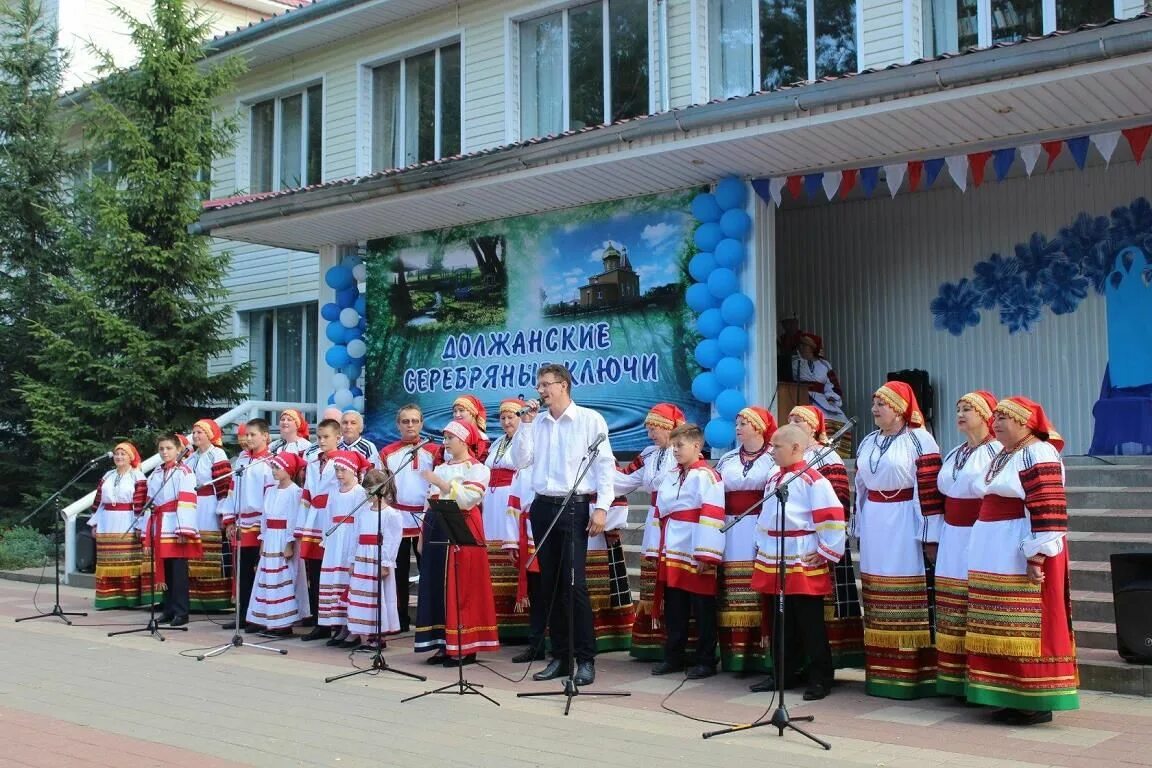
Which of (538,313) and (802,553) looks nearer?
(802,553)

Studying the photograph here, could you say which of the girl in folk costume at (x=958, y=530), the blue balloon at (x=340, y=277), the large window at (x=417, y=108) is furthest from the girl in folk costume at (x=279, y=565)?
the large window at (x=417, y=108)

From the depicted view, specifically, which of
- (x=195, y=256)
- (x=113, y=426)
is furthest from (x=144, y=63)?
(x=113, y=426)

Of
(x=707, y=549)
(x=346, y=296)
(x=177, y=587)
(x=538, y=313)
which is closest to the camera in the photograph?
(x=707, y=549)

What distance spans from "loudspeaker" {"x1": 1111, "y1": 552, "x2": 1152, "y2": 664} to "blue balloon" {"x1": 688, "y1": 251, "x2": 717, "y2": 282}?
18.5 feet

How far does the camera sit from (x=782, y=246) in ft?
51.1

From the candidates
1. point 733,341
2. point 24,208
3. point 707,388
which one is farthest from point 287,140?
point 733,341

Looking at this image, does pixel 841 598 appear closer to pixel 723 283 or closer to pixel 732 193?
pixel 723 283

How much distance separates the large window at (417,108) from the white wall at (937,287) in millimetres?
5302

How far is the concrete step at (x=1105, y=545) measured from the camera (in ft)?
28.1

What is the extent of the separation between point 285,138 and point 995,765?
1699cm

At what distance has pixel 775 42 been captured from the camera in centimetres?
1427

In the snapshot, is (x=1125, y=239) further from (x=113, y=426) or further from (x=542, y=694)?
(x=113, y=426)

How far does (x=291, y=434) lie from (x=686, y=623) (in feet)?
14.1

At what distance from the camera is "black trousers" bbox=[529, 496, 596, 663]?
7902 mm
